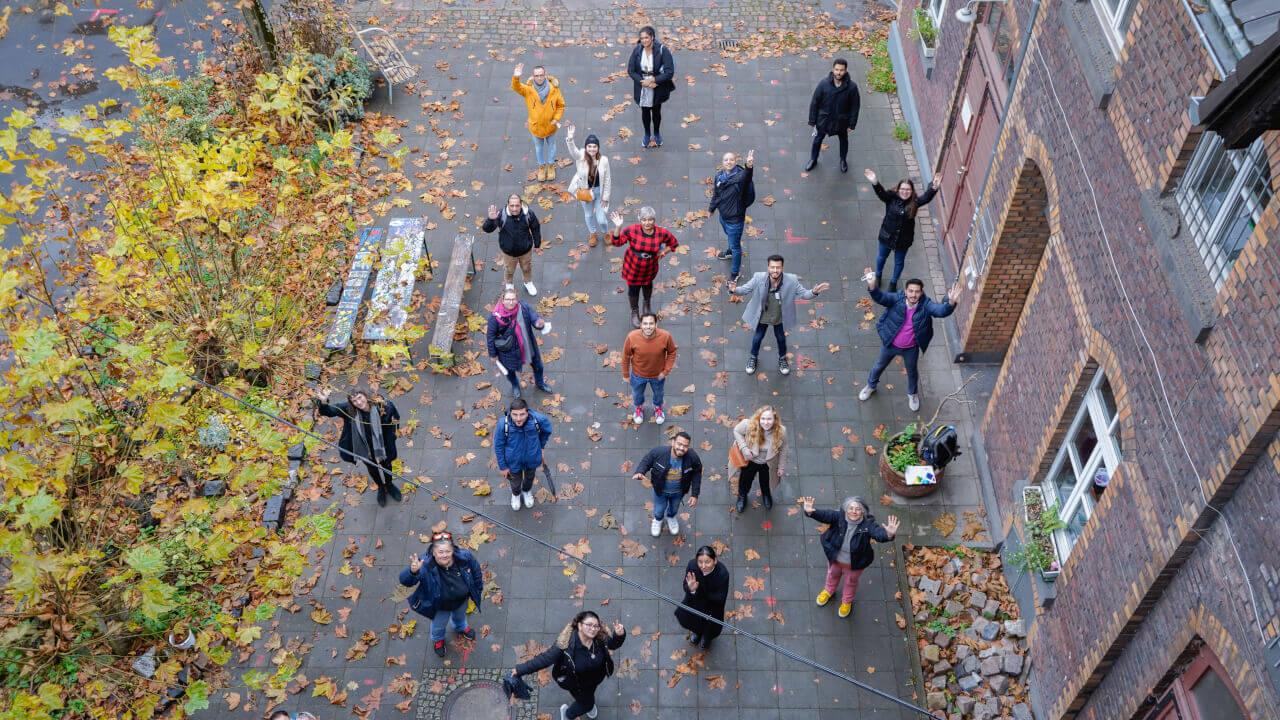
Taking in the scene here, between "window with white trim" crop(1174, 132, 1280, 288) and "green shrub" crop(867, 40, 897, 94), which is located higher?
"green shrub" crop(867, 40, 897, 94)

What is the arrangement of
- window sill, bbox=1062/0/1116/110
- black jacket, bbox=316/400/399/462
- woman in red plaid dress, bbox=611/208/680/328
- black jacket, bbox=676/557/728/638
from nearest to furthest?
window sill, bbox=1062/0/1116/110
black jacket, bbox=676/557/728/638
black jacket, bbox=316/400/399/462
woman in red plaid dress, bbox=611/208/680/328

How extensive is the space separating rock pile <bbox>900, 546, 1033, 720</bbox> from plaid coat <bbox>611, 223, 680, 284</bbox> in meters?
4.73

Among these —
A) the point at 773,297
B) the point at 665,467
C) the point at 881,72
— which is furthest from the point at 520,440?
the point at 881,72

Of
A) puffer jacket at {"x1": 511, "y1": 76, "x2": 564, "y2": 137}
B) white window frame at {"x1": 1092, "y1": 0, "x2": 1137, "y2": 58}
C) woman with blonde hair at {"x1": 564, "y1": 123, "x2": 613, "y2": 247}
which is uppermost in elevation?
puffer jacket at {"x1": 511, "y1": 76, "x2": 564, "y2": 137}

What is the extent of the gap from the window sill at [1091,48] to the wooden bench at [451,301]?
8.03 metres

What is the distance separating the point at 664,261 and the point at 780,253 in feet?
5.73

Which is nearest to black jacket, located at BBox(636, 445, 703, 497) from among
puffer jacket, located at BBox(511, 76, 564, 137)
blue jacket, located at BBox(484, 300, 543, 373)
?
blue jacket, located at BBox(484, 300, 543, 373)

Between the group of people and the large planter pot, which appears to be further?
the large planter pot

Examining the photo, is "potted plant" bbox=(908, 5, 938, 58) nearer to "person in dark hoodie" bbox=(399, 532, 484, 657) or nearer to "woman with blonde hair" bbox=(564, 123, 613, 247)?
"woman with blonde hair" bbox=(564, 123, 613, 247)

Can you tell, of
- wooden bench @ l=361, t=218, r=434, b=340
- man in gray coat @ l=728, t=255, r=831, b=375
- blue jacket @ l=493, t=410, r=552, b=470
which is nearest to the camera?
blue jacket @ l=493, t=410, r=552, b=470

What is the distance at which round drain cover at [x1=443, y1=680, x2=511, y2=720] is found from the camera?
937cm

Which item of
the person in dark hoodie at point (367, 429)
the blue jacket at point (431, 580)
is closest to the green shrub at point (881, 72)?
the person in dark hoodie at point (367, 429)

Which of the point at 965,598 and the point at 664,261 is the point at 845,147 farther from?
the point at 965,598

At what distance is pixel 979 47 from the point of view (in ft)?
40.5
